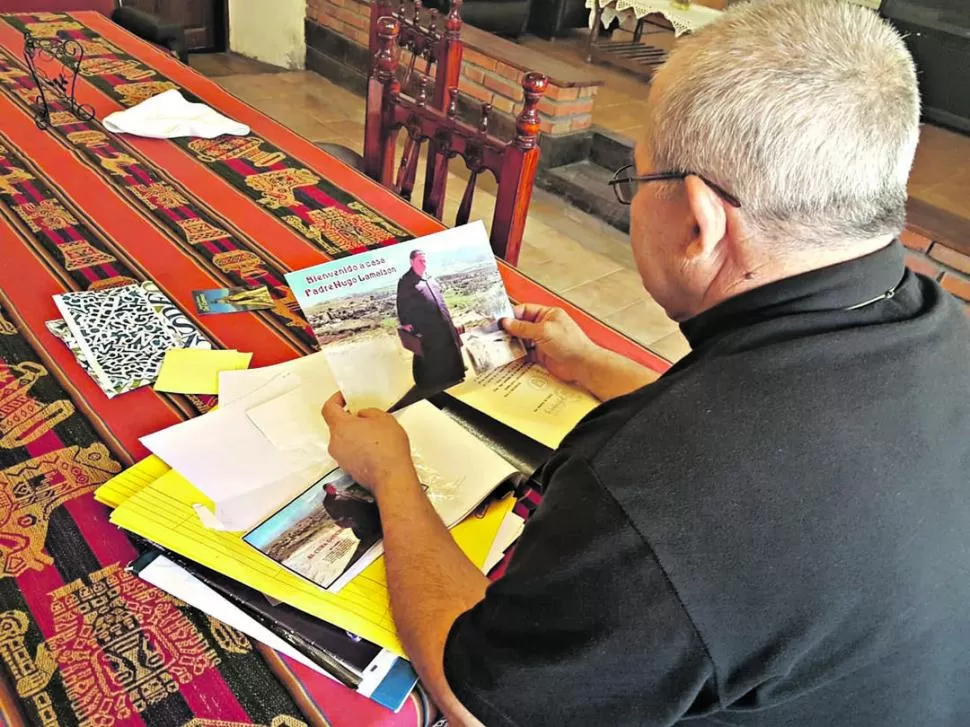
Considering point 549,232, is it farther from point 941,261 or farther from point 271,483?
point 271,483

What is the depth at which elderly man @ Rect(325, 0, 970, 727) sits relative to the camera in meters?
0.55

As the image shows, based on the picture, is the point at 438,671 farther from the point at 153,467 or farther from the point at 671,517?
the point at 153,467

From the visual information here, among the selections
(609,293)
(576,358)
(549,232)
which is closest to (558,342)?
(576,358)

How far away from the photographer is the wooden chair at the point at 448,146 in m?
1.41

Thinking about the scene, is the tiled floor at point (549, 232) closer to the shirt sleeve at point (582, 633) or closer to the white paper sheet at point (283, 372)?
the white paper sheet at point (283, 372)

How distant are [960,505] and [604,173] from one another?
9.83 feet

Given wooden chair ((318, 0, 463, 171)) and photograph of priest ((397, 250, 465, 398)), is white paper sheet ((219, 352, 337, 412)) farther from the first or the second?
wooden chair ((318, 0, 463, 171))

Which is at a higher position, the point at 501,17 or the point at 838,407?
the point at 838,407

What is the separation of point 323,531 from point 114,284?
61cm

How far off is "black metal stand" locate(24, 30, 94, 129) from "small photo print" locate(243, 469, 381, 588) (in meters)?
1.27

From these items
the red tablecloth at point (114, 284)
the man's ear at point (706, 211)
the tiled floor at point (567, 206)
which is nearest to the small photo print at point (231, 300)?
the red tablecloth at point (114, 284)

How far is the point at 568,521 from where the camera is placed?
574mm

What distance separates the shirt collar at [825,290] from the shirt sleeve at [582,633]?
0.20m

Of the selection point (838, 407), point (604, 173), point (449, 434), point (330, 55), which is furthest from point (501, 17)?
point (838, 407)
